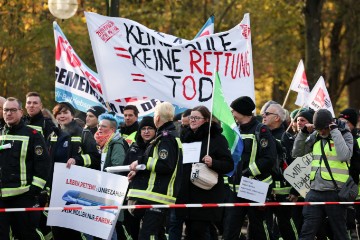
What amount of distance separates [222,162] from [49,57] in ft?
50.9

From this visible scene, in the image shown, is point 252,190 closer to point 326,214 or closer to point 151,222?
point 326,214

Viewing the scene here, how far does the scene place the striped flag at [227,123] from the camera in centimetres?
1172

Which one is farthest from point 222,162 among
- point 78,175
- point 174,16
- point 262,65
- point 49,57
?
point 262,65

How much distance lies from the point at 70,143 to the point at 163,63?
236 centimetres

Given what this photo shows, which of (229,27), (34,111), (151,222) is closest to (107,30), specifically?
(34,111)

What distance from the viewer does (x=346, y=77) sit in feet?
118

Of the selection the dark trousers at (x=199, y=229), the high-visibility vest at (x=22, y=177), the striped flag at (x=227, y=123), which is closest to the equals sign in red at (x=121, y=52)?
the striped flag at (x=227, y=123)

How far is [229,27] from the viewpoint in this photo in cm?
3080

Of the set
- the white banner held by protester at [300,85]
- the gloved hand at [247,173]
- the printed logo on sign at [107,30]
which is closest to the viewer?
the gloved hand at [247,173]

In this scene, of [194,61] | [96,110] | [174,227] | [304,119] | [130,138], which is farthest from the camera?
[96,110]

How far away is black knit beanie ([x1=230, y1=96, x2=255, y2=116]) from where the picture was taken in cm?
1238

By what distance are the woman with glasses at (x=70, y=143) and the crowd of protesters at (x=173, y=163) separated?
0.01 meters

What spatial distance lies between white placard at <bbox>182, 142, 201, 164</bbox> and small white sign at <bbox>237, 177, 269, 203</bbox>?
3.59ft

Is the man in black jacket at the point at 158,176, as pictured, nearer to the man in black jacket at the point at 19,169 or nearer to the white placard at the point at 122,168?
the white placard at the point at 122,168
